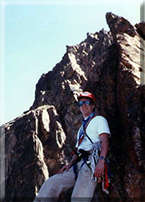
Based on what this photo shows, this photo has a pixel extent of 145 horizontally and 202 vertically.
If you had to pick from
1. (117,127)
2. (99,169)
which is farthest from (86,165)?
(117,127)

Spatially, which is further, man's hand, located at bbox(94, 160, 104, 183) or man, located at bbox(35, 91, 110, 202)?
man, located at bbox(35, 91, 110, 202)

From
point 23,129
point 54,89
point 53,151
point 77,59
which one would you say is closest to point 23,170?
point 23,129

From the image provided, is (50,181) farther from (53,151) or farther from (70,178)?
(53,151)

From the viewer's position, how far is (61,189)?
679cm

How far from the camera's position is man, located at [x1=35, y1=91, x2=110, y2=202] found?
251 inches

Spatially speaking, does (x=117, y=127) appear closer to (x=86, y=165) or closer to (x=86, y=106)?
(x=86, y=106)

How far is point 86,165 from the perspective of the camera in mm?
6750

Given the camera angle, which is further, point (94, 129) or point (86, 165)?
point (94, 129)

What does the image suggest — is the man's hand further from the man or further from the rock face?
the rock face

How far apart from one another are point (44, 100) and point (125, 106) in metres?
43.8

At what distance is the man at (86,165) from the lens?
20.9ft

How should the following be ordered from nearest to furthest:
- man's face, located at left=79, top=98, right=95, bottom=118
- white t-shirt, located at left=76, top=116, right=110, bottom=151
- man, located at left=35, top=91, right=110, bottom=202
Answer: man, located at left=35, top=91, right=110, bottom=202 < white t-shirt, located at left=76, top=116, right=110, bottom=151 < man's face, located at left=79, top=98, right=95, bottom=118

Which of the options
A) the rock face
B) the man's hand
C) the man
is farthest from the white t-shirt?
the rock face

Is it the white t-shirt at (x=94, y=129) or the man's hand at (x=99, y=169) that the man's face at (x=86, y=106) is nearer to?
the white t-shirt at (x=94, y=129)
